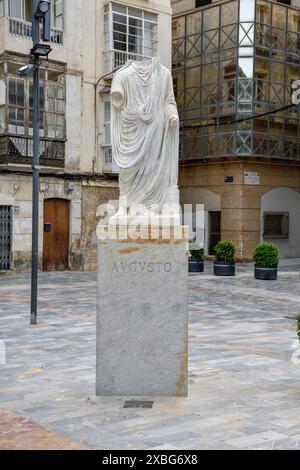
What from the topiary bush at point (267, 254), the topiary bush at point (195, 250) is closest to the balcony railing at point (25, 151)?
the topiary bush at point (195, 250)

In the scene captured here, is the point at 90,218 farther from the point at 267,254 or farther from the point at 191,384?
the point at 191,384

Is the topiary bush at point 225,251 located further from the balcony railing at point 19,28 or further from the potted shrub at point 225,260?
the balcony railing at point 19,28

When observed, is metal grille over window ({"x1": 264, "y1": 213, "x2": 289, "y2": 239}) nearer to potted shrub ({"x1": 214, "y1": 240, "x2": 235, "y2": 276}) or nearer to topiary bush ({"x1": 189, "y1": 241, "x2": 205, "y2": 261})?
topiary bush ({"x1": 189, "y1": 241, "x2": 205, "y2": 261})

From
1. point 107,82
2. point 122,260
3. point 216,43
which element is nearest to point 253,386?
point 122,260

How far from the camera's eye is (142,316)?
22.6 feet

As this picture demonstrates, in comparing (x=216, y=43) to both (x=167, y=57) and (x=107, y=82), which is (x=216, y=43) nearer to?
(x=167, y=57)

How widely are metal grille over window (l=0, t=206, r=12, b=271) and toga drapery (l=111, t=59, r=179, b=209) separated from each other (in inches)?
590

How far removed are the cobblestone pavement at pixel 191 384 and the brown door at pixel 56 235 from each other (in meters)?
8.47

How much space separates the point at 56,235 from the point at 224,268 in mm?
6045

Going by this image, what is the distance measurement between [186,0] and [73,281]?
55.5ft

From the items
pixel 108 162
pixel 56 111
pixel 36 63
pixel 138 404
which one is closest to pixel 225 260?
pixel 108 162

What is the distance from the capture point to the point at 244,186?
90.9 feet

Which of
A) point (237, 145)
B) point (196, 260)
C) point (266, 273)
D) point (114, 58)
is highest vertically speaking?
point (114, 58)

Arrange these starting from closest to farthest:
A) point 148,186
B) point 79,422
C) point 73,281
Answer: point 79,422 → point 148,186 → point 73,281
